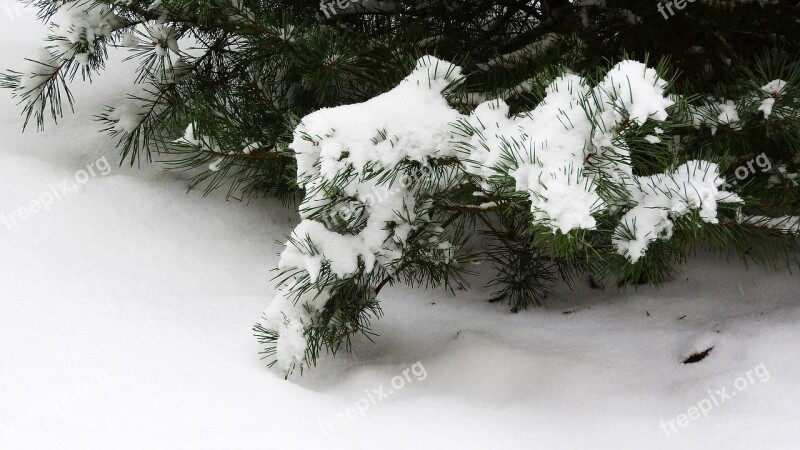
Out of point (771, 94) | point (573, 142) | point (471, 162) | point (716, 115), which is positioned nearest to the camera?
point (573, 142)

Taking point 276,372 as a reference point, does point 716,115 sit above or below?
above

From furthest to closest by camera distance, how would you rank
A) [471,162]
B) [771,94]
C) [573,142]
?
1. [771,94]
2. [471,162]
3. [573,142]

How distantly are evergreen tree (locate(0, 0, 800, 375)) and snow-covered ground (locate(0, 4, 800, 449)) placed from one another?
0.14 meters

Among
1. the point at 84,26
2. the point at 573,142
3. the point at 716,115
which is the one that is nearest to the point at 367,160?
the point at 573,142

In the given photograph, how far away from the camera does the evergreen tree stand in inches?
47.6

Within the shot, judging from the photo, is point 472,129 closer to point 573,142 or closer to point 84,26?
point 573,142

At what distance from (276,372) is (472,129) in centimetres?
79

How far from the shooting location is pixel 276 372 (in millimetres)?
1669

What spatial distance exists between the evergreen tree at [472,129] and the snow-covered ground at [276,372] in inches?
5.3

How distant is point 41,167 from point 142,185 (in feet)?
1.12

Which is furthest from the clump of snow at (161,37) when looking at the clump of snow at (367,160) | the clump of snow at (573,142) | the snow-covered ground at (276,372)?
the clump of snow at (573,142)

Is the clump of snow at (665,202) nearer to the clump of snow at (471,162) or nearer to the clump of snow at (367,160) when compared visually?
the clump of snow at (471,162)

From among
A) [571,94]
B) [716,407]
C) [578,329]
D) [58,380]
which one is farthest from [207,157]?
[716,407]

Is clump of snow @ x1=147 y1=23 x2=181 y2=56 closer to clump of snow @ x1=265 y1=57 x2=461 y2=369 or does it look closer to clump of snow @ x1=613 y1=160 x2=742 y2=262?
clump of snow @ x1=265 y1=57 x2=461 y2=369
